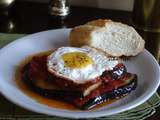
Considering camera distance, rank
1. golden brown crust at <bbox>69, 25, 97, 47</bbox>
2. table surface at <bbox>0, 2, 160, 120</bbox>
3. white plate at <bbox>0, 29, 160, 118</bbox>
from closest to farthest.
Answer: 1. white plate at <bbox>0, 29, 160, 118</bbox>
2. golden brown crust at <bbox>69, 25, 97, 47</bbox>
3. table surface at <bbox>0, 2, 160, 120</bbox>

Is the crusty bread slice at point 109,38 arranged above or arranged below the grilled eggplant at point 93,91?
above

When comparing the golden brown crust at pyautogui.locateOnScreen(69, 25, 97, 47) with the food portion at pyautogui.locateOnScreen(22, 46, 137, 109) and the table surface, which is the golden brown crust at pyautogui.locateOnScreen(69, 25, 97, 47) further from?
the table surface

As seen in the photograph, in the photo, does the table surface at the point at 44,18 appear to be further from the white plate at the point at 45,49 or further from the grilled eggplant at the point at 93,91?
the grilled eggplant at the point at 93,91

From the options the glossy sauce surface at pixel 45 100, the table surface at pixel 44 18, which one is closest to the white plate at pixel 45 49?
the glossy sauce surface at pixel 45 100

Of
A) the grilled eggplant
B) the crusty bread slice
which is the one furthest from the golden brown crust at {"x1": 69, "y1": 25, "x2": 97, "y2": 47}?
the grilled eggplant

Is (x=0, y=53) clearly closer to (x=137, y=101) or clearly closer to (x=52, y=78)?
(x=52, y=78)

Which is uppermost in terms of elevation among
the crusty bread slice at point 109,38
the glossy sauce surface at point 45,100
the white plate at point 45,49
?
the crusty bread slice at point 109,38
